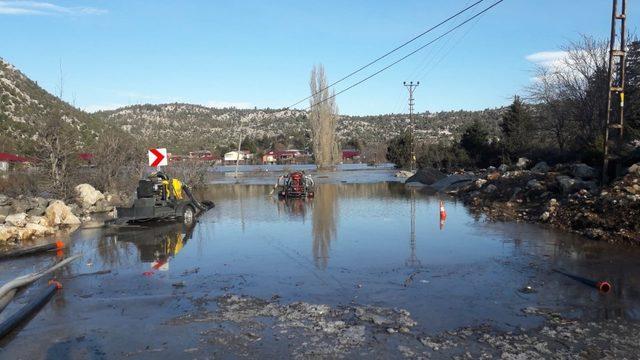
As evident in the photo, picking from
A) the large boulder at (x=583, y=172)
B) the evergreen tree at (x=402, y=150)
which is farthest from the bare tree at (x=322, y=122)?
the large boulder at (x=583, y=172)

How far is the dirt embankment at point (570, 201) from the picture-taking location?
12711mm

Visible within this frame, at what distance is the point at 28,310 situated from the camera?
7.27 meters

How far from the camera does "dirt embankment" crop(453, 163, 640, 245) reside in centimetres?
1271

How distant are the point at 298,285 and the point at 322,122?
6638 cm

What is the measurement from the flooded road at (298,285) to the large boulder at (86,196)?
649 cm

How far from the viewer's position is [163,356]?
5773 mm

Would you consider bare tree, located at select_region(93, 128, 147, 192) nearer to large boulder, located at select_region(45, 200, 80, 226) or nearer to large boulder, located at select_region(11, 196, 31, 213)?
large boulder, located at select_region(11, 196, 31, 213)

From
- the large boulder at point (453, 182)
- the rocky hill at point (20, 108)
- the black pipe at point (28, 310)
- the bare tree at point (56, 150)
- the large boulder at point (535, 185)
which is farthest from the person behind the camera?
the rocky hill at point (20, 108)

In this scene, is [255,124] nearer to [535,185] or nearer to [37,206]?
[37,206]

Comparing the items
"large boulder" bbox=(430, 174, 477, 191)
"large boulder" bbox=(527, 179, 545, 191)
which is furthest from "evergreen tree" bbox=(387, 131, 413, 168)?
"large boulder" bbox=(527, 179, 545, 191)

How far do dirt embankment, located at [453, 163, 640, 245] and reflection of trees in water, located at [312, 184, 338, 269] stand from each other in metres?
5.40

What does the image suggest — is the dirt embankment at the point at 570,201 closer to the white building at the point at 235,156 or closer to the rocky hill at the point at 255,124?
the white building at the point at 235,156

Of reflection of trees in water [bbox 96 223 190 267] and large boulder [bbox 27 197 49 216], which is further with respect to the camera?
large boulder [bbox 27 197 49 216]

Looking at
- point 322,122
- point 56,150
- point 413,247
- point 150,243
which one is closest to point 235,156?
point 322,122
